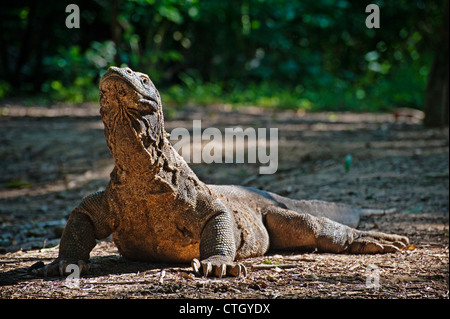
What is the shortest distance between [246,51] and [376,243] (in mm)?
14028

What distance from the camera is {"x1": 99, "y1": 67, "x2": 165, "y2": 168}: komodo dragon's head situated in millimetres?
3395

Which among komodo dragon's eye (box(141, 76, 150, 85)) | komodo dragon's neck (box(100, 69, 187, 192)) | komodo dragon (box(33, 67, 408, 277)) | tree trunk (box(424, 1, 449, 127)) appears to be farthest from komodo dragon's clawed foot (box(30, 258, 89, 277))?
tree trunk (box(424, 1, 449, 127))

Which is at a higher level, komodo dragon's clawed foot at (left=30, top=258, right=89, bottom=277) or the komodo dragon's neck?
the komodo dragon's neck

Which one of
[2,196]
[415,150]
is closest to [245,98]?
[415,150]

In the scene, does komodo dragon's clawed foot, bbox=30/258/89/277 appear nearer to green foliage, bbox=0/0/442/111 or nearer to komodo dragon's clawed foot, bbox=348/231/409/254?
komodo dragon's clawed foot, bbox=348/231/409/254

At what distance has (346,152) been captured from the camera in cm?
823

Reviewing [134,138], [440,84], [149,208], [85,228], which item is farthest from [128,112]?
[440,84]

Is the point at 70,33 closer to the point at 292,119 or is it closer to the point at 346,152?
the point at 292,119

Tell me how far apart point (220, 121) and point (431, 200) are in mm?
5293

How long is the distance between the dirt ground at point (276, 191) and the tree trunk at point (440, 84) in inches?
14.2

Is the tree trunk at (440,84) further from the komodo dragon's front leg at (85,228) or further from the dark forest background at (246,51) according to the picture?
the komodo dragon's front leg at (85,228)

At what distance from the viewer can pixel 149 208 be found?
3.65m

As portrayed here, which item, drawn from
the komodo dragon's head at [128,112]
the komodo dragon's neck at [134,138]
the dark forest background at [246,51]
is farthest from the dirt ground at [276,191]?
the dark forest background at [246,51]

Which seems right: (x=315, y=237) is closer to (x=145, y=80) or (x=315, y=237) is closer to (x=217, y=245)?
(x=217, y=245)
